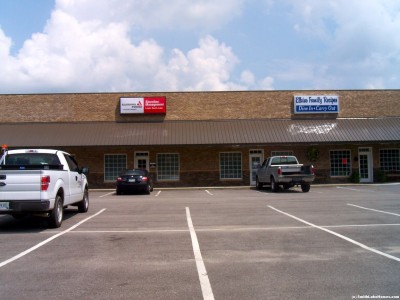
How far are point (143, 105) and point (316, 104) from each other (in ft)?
39.6

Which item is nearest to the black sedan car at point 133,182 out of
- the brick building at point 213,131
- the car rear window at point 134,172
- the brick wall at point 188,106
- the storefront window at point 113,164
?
the car rear window at point 134,172

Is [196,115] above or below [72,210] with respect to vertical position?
above

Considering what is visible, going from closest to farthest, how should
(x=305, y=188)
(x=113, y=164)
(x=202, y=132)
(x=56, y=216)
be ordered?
1. (x=56, y=216)
2. (x=305, y=188)
3. (x=202, y=132)
4. (x=113, y=164)

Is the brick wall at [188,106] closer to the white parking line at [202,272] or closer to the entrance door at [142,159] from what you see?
the entrance door at [142,159]

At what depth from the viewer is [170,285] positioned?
19.9 ft

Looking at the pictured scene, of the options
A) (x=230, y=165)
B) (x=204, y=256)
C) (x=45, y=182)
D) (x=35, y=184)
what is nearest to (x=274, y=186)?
(x=230, y=165)

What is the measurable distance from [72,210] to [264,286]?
37.0 ft

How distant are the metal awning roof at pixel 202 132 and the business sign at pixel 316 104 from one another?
2.59 ft

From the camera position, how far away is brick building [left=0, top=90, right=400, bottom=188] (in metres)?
28.5

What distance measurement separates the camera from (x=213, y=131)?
29156 mm

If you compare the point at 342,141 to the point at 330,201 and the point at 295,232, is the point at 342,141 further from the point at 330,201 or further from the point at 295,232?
the point at 295,232

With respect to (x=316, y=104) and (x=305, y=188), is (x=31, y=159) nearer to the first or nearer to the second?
(x=305, y=188)

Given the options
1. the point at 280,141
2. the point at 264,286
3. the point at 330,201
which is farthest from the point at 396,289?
the point at 280,141

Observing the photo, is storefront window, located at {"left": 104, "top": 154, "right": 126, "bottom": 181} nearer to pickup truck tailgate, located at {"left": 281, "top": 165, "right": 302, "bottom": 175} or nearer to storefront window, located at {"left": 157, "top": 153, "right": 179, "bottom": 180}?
storefront window, located at {"left": 157, "top": 153, "right": 179, "bottom": 180}
